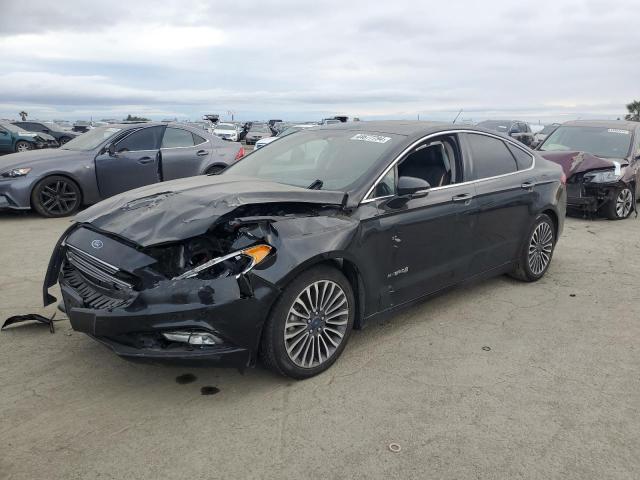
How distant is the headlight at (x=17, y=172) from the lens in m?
8.02

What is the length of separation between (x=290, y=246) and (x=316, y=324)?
1.87ft

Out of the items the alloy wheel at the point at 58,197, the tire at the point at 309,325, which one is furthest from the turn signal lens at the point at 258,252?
the alloy wheel at the point at 58,197

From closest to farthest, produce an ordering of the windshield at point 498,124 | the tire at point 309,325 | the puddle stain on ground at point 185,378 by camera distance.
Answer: the tire at point 309,325 < the puddle stain on ground at point 185,378 < the windshield at point 498,124

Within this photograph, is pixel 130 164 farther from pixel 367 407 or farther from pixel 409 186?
pixel 367 407

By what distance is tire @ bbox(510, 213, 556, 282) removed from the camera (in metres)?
5.16

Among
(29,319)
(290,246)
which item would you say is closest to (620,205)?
(290,246)

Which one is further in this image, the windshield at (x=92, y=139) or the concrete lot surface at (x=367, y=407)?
the windshield at (x=92, y=139)

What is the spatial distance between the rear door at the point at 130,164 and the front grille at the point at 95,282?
5482 millimetres

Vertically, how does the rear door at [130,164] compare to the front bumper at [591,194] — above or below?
above

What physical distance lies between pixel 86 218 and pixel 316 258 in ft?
5.19

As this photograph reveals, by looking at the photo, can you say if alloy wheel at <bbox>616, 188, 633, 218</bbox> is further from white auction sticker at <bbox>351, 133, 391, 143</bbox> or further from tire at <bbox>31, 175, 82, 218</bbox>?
tire at <bbox>31, 175, 82, 218</bbox>

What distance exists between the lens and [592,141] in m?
9.78

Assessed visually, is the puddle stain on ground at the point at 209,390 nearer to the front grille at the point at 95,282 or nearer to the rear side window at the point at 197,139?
the front grille at the point at 95,282

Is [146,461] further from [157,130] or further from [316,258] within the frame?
[157,130]
